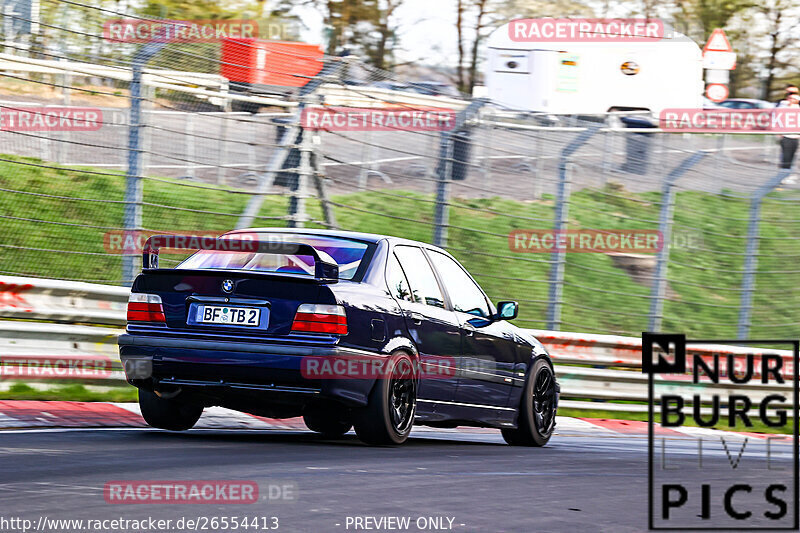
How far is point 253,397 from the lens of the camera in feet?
25.6

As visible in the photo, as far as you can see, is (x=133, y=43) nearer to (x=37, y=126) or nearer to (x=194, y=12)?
(x=37, y=126)

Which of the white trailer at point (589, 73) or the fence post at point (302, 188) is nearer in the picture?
the fence post at point (302, 188)

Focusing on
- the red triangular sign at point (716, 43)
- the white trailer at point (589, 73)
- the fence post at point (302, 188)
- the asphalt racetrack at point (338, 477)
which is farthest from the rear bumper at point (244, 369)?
the red triangular sign at point (716, 43)

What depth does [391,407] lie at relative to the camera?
816cm

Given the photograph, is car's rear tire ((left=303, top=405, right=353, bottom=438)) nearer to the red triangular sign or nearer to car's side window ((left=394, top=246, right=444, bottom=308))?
car's side window ((left=394, top=246, right=444, bottom=308))

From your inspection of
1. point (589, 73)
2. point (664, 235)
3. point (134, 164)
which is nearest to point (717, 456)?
point (134, 164)

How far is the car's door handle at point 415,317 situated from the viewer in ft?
27.7

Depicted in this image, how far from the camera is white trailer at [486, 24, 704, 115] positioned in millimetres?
25375

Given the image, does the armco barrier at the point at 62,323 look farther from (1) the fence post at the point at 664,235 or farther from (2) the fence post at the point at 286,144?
(1) the fence post at the point at 664,235

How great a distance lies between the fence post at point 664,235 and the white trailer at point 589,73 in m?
11.1

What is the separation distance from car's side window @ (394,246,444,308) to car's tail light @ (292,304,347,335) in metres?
1.07

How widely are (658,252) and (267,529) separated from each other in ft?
32.2

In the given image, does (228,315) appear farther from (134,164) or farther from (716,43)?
(716,43)

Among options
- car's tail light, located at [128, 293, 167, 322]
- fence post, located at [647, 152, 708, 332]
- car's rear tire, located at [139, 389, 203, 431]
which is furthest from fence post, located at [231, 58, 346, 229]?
fence post, located at [647, 152, 708, 332]
